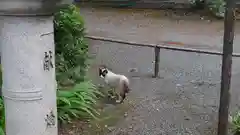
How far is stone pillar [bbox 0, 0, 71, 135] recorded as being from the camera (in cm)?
243

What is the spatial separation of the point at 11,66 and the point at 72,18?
4431 millimetres

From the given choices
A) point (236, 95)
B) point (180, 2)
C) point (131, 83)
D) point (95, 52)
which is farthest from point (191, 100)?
point (180, 2)

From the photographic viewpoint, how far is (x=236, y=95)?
22.9 feet

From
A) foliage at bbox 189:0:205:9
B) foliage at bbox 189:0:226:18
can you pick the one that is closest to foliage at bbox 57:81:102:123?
foliage at bbox 189:0:226:18

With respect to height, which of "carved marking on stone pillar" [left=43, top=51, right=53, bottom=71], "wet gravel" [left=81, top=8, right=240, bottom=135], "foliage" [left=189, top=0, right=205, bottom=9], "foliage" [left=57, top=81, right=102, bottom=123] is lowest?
"wet gravel" [left=81, top=8, right=240, bottom=135]

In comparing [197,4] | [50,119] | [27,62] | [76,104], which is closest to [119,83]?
[76,104]

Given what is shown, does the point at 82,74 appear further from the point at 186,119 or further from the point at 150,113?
the point at 186,119

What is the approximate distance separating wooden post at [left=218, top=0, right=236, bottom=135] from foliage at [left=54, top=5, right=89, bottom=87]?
8.02 ft

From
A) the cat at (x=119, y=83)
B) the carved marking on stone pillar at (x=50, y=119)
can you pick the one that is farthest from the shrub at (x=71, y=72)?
the carved marking on stone pillar at (x=50, y=119)

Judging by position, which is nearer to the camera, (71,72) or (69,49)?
(71,72)

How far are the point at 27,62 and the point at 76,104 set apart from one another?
10.8ft

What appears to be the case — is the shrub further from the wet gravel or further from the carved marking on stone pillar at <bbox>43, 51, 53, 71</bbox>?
the carved marking on stone pillar at <bbox>43, 51, 53, 71</bbox>

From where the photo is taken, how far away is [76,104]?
18.7 ft

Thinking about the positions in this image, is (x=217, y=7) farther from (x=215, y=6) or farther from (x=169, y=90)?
(x=169, y=90)
